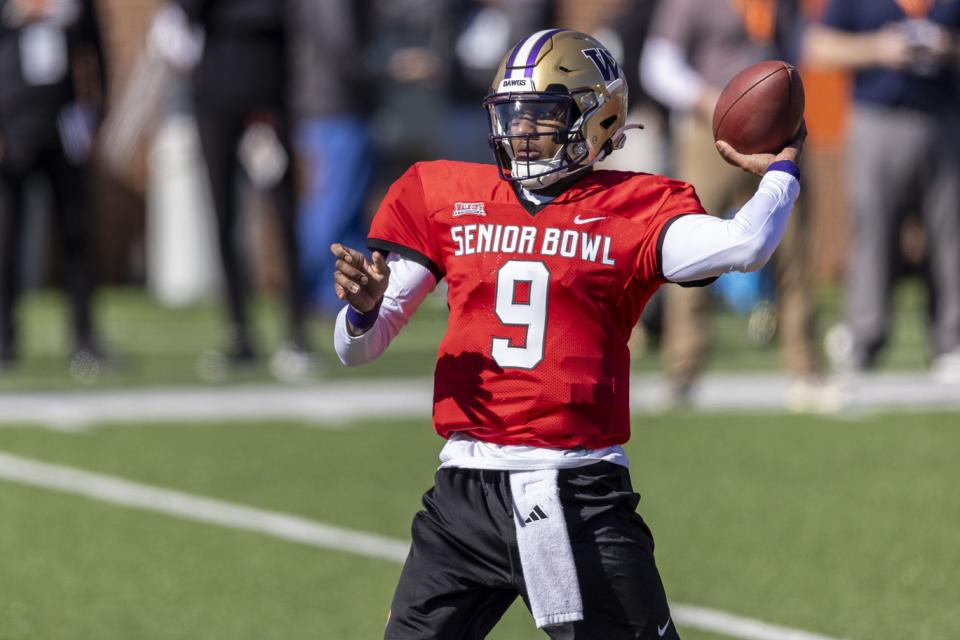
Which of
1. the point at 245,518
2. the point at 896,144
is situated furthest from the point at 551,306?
the point at 896,144

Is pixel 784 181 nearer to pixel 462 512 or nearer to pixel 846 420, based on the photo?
pixel 462 512

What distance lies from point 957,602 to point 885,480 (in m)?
2.11

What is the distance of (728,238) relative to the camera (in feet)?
12.1

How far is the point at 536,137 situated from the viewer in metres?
3.88

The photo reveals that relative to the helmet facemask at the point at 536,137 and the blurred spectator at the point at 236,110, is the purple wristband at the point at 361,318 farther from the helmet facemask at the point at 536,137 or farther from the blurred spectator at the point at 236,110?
the blurred spectator at the point at 236,110

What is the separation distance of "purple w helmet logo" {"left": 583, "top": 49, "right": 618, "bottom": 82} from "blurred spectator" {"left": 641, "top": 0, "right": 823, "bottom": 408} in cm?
493

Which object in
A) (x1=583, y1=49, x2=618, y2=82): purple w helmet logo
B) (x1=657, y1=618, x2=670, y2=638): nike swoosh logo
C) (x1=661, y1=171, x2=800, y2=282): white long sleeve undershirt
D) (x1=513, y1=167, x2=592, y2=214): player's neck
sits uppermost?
(x1=583, y1=49, x2=618, y2=82): purple w helmet logo

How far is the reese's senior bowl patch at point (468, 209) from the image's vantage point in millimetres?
3904

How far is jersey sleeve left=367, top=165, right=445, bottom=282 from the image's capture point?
397cm

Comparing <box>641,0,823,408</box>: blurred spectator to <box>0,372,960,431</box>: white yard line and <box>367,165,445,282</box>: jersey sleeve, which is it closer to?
<box>0,372,960,431</box>: white yard line

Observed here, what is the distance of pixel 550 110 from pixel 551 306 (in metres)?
0.43

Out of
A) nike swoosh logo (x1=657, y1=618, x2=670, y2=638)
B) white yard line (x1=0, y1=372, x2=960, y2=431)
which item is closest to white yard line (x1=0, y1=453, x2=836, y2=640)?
white yard line (x1=0, y1=372, x2=960, y2=431)

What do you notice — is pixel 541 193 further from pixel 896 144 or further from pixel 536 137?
pixel 896 144

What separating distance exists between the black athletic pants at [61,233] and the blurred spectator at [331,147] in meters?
2.88
